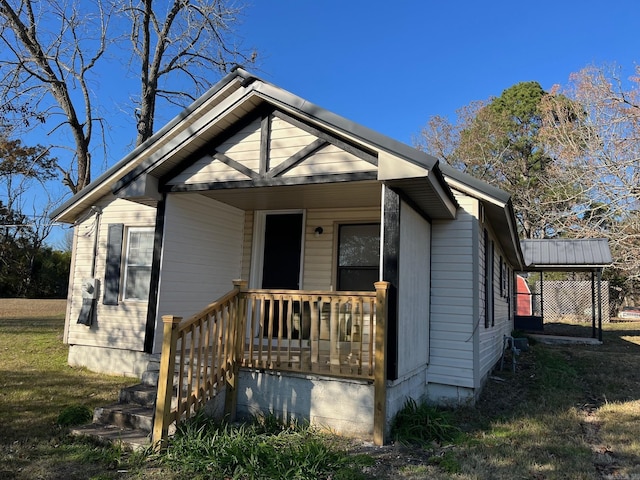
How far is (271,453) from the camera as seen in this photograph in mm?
4031

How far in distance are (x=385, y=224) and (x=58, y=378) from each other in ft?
19.9

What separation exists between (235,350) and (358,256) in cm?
303

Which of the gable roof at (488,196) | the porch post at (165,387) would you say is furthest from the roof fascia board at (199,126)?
the gable roof at (488,196)

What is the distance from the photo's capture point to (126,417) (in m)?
4.88

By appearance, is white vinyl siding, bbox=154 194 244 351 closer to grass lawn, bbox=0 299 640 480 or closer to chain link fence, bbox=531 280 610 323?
grass lawn, bbox=0 299 640 480

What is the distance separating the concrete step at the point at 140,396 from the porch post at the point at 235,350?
86cm

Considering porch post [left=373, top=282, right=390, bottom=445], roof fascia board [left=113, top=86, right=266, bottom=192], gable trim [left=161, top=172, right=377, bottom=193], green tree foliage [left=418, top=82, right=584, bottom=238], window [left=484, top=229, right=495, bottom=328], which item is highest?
green tree foliage [left=418, top=82, right=584, bottom=238]

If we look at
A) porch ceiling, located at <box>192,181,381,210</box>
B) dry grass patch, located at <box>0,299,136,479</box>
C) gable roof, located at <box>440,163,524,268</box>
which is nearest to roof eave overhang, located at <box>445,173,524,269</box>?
gable roof, located at <box>440,163,524,268</box>

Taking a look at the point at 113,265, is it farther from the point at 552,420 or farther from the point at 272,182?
the point at 552,420

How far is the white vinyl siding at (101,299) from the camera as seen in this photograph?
7.91 metres

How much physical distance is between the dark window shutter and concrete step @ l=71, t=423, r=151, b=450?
137 inches

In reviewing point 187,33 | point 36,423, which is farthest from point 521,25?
point 36,423

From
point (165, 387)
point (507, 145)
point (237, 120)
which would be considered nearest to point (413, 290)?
point (165, 387)

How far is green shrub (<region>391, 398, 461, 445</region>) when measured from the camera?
4898 millimetres
